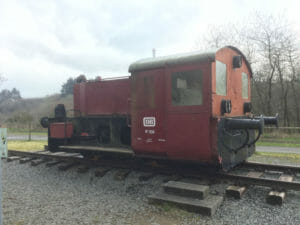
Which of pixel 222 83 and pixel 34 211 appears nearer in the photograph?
pixel 34 211

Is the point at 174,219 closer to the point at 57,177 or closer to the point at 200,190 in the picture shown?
the point at 200,190

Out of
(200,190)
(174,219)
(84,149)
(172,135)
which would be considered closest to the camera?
(174,219)

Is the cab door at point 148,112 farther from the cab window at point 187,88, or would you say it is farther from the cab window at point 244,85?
the cab window at point 244,85

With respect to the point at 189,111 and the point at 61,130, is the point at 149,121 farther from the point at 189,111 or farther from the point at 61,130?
the point at 61,130

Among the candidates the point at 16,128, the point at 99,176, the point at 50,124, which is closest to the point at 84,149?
the point at 99,176

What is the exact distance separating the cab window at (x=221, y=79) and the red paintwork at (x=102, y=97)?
2739 millimetres

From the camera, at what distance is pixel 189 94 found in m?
4.84

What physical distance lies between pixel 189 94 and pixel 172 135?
90 centimetres

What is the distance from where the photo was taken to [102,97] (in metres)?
7.50

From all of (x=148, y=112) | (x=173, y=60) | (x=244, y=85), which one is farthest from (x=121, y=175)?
(x=244, y=85)

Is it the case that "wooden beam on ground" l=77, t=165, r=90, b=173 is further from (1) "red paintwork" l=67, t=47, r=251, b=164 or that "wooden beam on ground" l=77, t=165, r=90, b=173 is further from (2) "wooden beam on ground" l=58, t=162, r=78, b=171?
(1) "red paintwork" l=67, t=47, r=251, b=164

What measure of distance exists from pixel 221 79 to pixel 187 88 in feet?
2.60

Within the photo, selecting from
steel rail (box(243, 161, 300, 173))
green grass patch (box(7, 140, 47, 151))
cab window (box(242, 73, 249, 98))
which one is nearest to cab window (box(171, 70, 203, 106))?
cab window (box(242, 73, 249, 98))

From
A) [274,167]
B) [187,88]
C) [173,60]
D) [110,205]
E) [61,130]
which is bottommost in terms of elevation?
A: [110,205]
